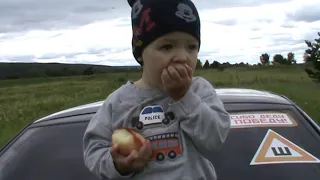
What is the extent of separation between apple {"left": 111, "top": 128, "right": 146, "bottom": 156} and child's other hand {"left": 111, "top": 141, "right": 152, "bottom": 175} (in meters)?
0.02

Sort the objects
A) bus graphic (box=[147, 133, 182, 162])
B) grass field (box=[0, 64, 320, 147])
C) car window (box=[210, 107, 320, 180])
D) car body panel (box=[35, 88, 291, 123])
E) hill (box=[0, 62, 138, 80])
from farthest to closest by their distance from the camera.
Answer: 1. hill (box=[0, 62, 138, 80])
2. grass field (box=[0, 64, 320, 147])
3. car body panel (box=[35, 88, 291, 123])
4. car window (box=[210, 107, 320, 180])
5. bus graphic (box=[147, 133, 182, 162])

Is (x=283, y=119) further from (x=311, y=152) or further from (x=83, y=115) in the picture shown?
(x=83, y=115)

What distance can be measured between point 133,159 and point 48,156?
1.70 metres

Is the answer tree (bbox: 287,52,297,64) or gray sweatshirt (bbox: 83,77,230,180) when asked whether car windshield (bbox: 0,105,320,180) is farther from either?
tree (bbox: 287,52,297,64)

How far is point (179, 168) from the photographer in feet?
7.14

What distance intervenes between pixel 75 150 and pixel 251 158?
1.03 meters

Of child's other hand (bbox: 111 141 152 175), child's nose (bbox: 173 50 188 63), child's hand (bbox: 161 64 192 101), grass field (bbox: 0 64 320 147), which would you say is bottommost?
grass field (bbox: 0 64 320 147)

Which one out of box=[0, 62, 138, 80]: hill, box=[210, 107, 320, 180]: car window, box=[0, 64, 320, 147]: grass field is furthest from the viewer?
box=[0, 62, 138, 80]: hill

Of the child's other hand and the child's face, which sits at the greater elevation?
the child's face

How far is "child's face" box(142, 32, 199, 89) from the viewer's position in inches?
85.0

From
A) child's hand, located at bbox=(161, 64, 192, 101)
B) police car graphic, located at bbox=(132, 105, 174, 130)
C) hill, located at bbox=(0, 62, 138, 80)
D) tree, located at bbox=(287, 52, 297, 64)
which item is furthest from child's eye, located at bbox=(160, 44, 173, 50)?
hill, located at bbox=(0, 62, 138, 80)

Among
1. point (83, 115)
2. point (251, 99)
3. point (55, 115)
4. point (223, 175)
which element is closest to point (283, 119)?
point (251, 99)

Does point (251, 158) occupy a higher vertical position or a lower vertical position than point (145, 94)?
lower

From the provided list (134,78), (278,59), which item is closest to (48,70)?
(278,59)
